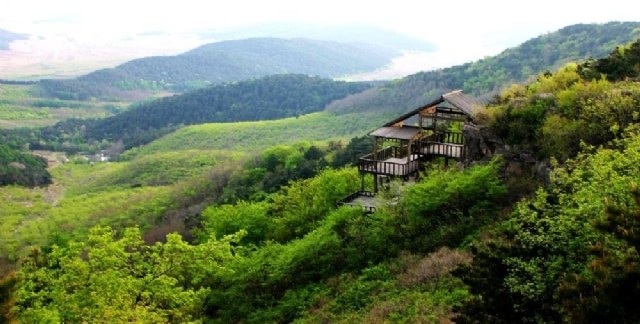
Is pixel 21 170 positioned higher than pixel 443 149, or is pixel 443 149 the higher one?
pixel 443 149

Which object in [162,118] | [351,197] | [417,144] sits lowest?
[162,118]

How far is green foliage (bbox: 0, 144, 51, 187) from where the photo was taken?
110 m

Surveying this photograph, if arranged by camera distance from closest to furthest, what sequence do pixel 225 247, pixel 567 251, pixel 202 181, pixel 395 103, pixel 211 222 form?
pixel 567 251, pixel 225 247, pixel 211 222, pixel 202 181, pixel 395 103

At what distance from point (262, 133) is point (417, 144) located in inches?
4629

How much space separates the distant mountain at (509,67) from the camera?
121 metres

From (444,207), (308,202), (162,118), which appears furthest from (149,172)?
(444,207)

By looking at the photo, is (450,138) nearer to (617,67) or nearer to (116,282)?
(617,67)

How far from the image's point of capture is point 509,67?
13288 centimetres

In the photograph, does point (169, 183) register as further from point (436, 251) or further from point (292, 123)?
point (436, 251)

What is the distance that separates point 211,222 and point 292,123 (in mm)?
115749

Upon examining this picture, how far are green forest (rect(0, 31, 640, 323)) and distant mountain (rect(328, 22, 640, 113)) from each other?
9049 centimetres

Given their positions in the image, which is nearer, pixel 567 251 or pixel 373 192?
pixel 567 251

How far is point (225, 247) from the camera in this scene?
26672 millimetres

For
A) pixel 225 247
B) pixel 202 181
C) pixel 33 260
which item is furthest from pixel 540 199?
pixel 202 181
